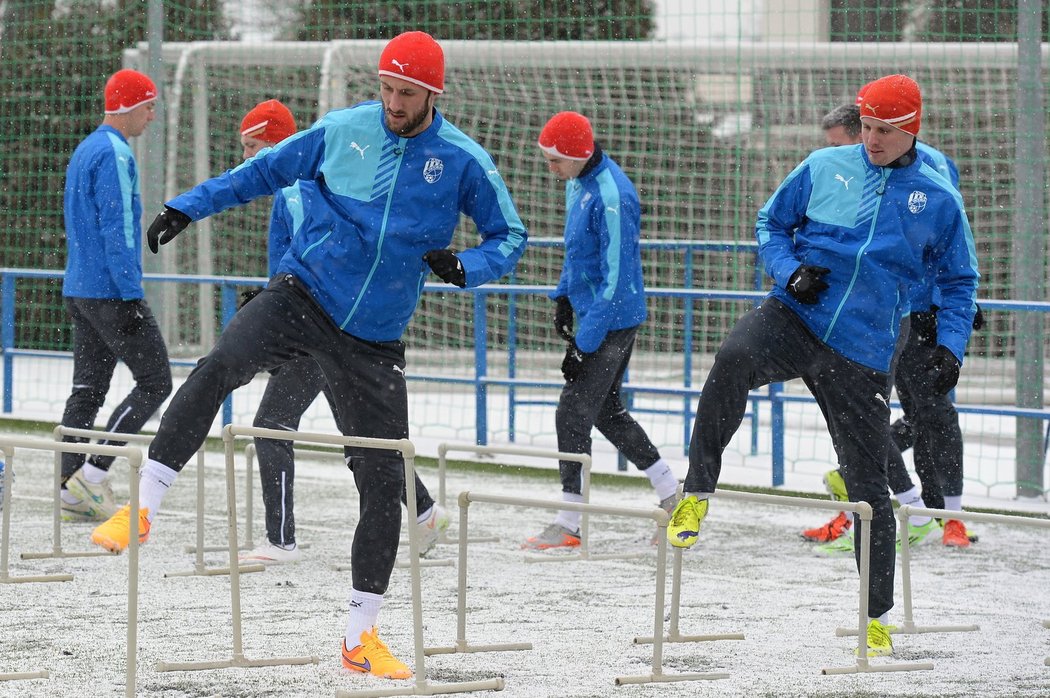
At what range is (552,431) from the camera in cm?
1209

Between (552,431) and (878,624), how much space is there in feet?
22.3

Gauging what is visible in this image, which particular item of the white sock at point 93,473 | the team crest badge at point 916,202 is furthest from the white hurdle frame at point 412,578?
the white sock at point 93,473

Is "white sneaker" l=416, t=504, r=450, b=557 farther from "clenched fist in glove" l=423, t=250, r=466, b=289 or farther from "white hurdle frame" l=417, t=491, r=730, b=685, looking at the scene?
"clenched fist in glove" l=423, t=250, r=466, b=289

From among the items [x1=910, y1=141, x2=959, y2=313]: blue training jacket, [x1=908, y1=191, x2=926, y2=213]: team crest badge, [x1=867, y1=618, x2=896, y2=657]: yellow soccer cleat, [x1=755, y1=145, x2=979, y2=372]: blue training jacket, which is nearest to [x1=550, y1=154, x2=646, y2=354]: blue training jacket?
[x1=910, y1=141, x2=959, y2=313]: blue training jacket

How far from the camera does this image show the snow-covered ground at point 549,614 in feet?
16.2

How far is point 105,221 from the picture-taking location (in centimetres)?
757

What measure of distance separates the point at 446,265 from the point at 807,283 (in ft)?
4.04

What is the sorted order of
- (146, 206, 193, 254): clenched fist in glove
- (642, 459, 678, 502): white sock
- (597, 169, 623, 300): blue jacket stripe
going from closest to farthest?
(146, 206, 193, 254): clenched fist in glove → (597, 169, 623, 300): blue jacket stripe → (642, 459, 678, 502): white sock

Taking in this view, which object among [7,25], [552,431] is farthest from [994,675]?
[7,25]

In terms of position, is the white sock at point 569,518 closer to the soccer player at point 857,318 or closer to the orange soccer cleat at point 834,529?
the orange soccer cleat at point 834,529

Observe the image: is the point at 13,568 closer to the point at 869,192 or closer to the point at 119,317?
the point at 119,317

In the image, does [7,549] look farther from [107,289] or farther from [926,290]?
[926,290]

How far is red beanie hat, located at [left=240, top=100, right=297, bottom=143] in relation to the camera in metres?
7.04

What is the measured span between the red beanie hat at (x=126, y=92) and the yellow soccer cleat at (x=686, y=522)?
3.77 m
